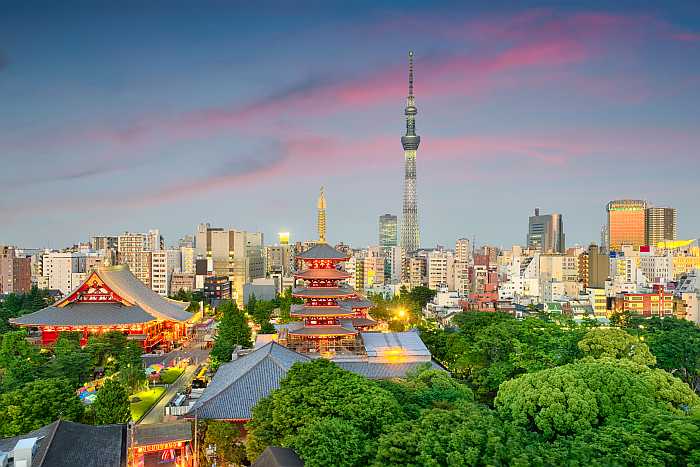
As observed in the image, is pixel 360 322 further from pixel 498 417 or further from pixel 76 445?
pixel 76 445

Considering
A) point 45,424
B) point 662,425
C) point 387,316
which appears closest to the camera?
point 662,425

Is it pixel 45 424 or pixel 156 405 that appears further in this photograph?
pixel 156 405

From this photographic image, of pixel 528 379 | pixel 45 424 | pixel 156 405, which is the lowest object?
pixel 156 405

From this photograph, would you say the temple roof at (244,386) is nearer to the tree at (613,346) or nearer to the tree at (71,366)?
the tree at (71,366)

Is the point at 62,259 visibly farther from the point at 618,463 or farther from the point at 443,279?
the point at 618,463

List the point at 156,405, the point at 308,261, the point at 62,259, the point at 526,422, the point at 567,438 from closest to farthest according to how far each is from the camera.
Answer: the point at 567,438 → the point at 526,422 → the point at 156,405 → the point at 308,261 → the point at 62,259

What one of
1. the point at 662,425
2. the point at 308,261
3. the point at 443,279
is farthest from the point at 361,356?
the point at 443,279
